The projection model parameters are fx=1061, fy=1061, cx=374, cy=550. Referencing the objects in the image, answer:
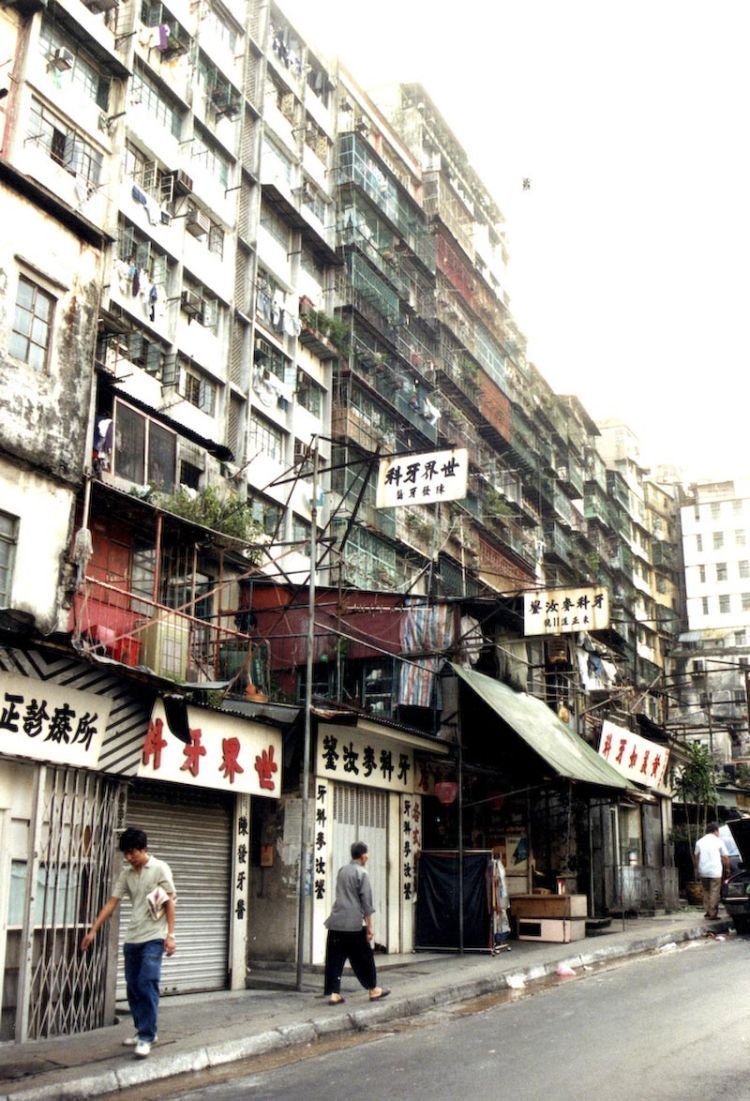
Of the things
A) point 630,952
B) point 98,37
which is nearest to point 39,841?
point 630,952

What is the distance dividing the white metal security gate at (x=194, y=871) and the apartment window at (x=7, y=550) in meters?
3.36

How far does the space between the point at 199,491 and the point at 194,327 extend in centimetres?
514

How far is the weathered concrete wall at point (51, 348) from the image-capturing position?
1371cm

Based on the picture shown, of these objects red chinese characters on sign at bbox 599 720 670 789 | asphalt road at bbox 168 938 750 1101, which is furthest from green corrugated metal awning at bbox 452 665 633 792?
asphalt road at bbox 168 938 750 1101

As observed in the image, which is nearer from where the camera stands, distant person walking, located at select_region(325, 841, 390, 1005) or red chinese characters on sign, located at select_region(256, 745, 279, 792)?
distant person walking, located at select_region(325, 841, 390, 1005)

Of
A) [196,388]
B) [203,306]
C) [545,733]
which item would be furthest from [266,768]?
[203,306]

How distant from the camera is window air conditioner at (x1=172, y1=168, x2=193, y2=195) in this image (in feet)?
97.0

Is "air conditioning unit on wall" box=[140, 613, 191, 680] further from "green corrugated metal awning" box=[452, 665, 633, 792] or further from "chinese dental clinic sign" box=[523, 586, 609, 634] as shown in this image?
"chinese dental clinic sign" box=[523, 586, 609, 634]

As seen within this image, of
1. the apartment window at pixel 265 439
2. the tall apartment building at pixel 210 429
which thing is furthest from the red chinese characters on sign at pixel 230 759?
the apartment window at pixel 265 439

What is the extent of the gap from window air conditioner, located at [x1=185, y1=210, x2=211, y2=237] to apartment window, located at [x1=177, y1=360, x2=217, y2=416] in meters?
4.17

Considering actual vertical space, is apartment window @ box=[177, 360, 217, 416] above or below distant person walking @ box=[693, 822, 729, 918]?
above

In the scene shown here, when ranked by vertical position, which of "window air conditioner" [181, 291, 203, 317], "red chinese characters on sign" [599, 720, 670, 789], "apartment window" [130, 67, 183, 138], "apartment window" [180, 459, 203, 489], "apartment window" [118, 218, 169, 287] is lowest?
"red chinese characters on sign" [599, 720, 670, 789]

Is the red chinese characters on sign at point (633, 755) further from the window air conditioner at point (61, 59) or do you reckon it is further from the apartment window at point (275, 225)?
the window air conditioner at point (61, 59)

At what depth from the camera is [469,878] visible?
1692 centimetres
